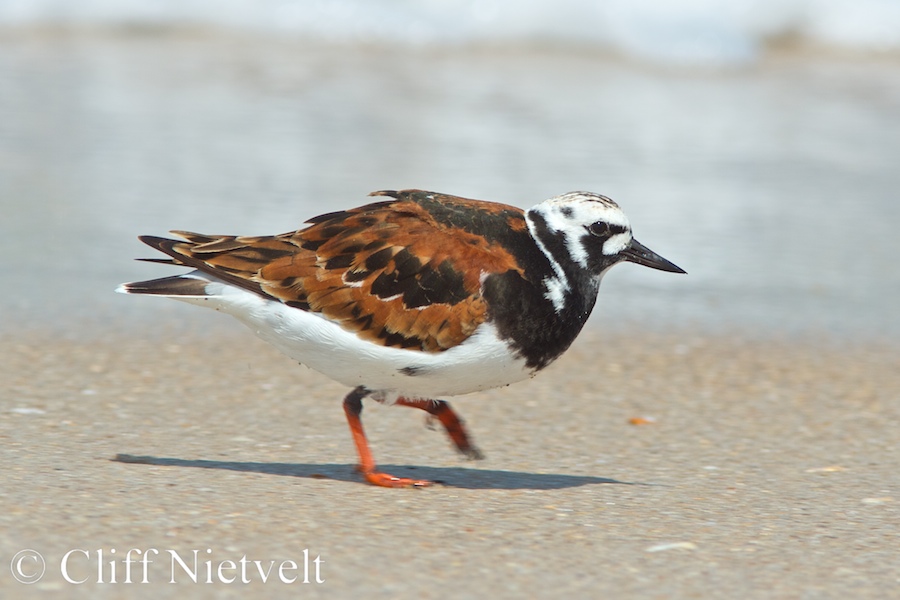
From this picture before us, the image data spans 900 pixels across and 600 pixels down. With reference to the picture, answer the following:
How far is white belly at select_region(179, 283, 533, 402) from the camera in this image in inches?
167

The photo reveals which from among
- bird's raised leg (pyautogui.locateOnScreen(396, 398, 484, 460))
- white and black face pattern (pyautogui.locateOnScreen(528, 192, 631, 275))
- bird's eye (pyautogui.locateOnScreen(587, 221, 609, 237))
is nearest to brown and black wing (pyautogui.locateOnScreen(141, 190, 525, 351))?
white and black face pattern (pyautogui.locateOnScreen(528, 192, 631, 275))

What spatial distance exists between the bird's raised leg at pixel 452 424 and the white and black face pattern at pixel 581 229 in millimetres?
783

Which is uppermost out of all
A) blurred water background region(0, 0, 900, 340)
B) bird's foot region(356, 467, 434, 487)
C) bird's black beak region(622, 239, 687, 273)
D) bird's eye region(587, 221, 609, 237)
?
blurred water background region(0, 0, 900, 340)

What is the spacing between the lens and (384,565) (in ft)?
11.6

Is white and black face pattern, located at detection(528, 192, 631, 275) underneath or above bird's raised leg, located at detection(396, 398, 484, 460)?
above

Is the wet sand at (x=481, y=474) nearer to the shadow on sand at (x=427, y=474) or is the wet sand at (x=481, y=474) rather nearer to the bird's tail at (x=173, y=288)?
the shadow on sand at (x=427, y=474)

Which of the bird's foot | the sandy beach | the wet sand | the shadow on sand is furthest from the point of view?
the shadow on sand

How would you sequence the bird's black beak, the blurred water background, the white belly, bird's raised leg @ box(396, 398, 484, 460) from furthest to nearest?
1. the blurred water background
2. bird's raised leg @ box(396, 398, 484, 460)
3. the bird's black beak
4. the white belly

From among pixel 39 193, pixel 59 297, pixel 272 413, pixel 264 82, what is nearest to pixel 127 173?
pixel 39 193

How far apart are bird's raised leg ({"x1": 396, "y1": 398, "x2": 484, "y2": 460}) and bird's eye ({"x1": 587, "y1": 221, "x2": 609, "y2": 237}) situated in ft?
2.89

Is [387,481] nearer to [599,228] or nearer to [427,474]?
[427,474]

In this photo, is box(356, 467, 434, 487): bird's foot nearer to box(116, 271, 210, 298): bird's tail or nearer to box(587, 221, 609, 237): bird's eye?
box(116, 271, 210, 298): bird's tail

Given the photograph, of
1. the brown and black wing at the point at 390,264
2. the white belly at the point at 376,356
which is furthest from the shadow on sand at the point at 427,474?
the brown and black wing at the point at 390,264

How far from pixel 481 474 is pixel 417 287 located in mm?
825
